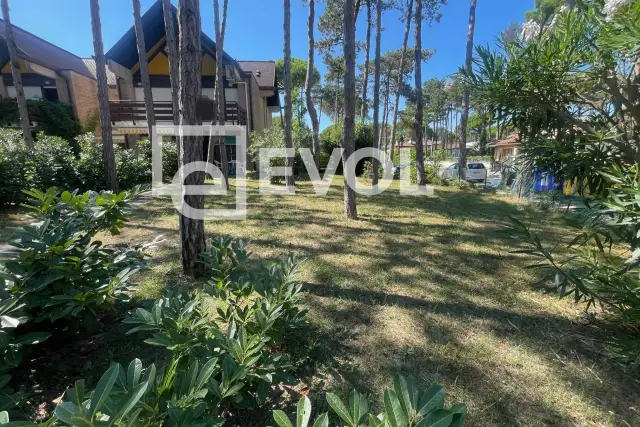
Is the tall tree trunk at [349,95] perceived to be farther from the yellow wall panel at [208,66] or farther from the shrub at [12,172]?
the yellow wall panel at [208,66]

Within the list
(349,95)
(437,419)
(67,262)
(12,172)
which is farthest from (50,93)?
(437,419)

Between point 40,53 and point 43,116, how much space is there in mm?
4566

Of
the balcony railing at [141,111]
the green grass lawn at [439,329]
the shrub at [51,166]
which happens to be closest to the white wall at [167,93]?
the balcony railing at [141,111]

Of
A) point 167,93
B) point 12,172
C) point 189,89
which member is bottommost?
point 12,172

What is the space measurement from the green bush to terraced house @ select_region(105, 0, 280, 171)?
9.67ft

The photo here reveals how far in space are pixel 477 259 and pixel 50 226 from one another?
16.2 feet

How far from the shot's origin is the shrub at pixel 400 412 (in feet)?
2.70

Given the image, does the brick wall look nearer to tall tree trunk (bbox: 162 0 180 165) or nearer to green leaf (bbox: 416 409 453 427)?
tall tree trunk (bbox: 162 0 180 165)

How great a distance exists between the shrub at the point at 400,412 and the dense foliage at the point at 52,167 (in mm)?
8072

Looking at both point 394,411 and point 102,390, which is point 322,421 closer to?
point 394,411

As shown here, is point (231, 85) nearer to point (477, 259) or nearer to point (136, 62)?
point (136, 62)

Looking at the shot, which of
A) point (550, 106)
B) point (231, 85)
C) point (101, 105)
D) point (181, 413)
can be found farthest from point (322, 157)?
point (181, 413)

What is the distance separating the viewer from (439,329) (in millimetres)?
2736

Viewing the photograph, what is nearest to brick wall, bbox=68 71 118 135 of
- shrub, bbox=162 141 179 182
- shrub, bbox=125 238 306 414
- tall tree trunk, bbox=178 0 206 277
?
shrub, bbox=162 141 179 182
